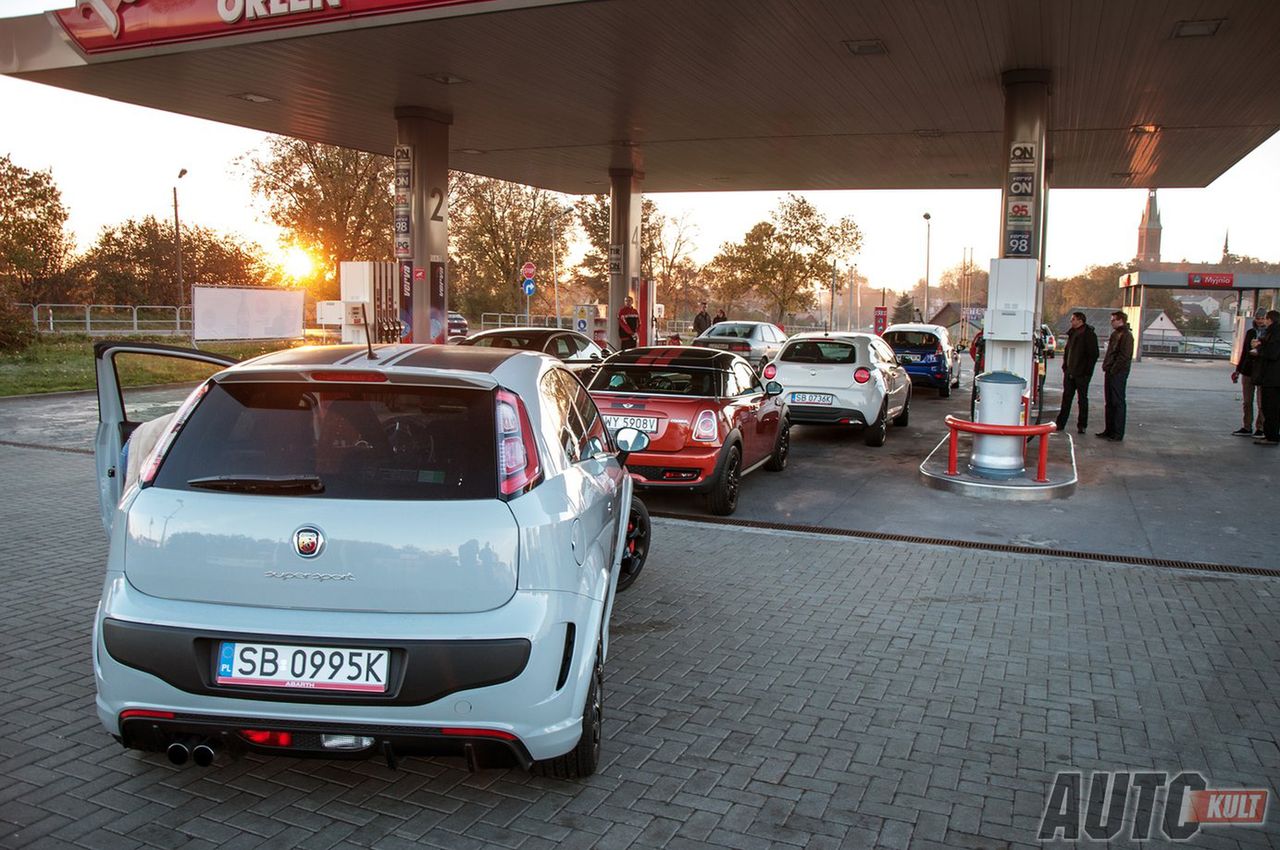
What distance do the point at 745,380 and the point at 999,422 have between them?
322 cm

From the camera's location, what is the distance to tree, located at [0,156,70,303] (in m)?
36.1

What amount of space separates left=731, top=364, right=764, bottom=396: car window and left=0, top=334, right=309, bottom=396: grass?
37.6 ft

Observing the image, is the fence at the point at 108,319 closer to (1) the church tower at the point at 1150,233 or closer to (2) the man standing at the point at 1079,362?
(2) the man standing at the point at 1079,362

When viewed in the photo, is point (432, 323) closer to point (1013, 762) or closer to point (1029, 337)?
point (1029, 337)

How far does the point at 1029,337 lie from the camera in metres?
12.2

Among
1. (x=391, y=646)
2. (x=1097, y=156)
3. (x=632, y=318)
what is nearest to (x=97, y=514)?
(x=391, y=646)

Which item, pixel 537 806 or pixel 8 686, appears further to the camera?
pixel 8 686

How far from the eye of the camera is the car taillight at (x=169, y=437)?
330cm

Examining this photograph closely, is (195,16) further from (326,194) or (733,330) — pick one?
(326,194)

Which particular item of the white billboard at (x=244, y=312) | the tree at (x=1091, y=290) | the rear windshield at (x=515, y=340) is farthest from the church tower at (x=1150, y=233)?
the rear windshield at (x=515, y=340)

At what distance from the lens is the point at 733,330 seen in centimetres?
2805

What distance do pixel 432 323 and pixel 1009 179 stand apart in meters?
10.5

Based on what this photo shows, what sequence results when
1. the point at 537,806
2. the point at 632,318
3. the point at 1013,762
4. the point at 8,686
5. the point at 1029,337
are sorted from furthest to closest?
1. the point at 632,318
2. the point at 1029,337
3. the point at 8,686
4. the point at 1013,762
5. the point at 537,806

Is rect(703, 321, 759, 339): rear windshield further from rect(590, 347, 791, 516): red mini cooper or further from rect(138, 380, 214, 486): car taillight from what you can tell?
rect(138, 380, 214, 486): car taillight
